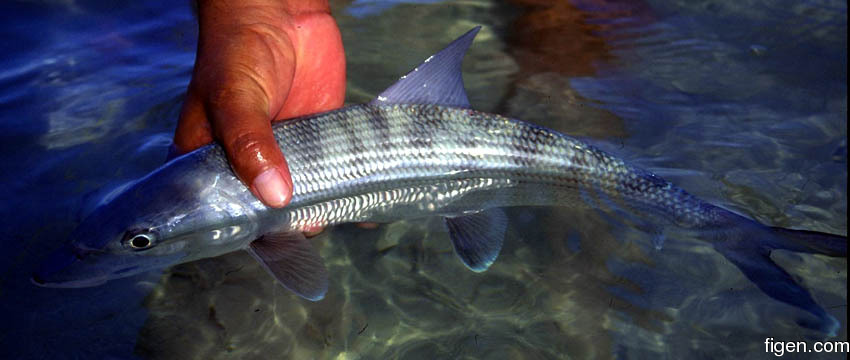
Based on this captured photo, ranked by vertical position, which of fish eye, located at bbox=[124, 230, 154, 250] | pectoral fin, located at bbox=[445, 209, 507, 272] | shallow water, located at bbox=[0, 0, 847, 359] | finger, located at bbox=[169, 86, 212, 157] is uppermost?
finger, located at bbox=[169, 86, 212, 157]

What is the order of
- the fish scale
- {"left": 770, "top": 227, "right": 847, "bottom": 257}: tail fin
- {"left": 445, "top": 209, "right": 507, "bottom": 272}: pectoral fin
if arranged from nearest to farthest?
{"left": 770, "top": 227, "right": 847, "bottom": 257}: tail fin, the fish scale, {"left": 445, "top": 209, "right": 507, "bottom": 272}: pectoral fin

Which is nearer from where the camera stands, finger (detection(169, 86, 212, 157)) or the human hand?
the human hand

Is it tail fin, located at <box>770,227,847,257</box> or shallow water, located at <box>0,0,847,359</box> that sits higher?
tail fin, located at <box>770,227,847,257</box>

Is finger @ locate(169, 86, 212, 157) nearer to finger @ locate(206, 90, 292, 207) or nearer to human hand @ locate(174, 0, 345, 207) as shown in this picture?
human hand @ locate(174, 0, 345, 207)

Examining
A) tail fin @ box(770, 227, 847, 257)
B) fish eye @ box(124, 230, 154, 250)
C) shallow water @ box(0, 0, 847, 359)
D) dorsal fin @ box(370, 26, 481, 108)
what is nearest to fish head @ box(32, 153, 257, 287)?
fish eye @ box(124, 230, 154, 250)

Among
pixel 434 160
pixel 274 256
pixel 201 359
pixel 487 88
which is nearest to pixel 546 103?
pixel 487 88

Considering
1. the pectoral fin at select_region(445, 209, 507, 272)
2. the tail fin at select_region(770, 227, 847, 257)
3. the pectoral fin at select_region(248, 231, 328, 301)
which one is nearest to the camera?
the tail fin at select_region(770, 227, 847, 257)

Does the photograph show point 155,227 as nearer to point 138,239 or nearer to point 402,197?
point 138,239

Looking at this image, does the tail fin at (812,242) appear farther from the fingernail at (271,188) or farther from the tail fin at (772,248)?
the fingernail at (271,188)
